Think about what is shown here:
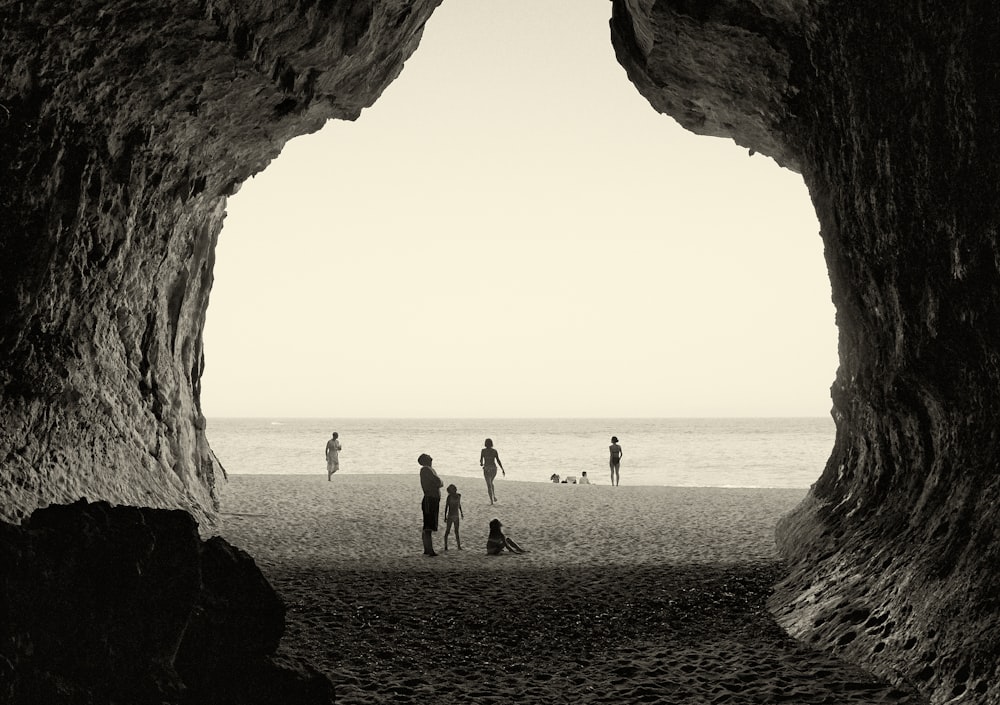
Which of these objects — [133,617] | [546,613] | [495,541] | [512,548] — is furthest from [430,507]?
[133,617]

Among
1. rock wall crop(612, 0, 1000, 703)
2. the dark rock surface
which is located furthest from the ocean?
the dark rock surface

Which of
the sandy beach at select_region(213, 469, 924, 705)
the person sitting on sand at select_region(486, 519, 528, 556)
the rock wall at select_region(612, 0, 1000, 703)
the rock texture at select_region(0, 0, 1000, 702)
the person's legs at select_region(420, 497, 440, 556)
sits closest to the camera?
the rock wall at select_region(612, 0, 1000, 703)

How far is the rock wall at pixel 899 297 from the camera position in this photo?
23.1ft

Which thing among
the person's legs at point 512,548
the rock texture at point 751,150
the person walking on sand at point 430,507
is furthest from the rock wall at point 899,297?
the person walking on sand at point 430,507

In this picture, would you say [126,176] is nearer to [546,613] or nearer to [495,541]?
[495,541]

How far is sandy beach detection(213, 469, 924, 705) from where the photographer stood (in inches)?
289

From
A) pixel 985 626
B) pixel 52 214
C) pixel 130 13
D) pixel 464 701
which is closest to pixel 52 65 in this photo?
pixel 130 13

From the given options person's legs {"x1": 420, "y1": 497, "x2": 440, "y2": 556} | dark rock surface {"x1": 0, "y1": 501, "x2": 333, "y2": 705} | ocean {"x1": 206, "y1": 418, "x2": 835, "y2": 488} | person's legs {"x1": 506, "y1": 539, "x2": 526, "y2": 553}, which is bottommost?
ocean {"x1": 206, "y1": 418, "x2": 835, "y2": 488}

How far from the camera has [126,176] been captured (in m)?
11.8

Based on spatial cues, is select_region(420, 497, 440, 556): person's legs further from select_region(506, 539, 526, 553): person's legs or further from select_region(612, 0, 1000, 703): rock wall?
select_region(612, 0, 1000, 703): rock wall

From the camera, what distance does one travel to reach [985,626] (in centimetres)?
637

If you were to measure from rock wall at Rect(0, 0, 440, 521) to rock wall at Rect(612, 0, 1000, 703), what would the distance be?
6.07m

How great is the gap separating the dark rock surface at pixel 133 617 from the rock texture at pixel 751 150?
16.3 ft

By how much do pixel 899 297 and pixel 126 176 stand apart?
1060 centimetres
